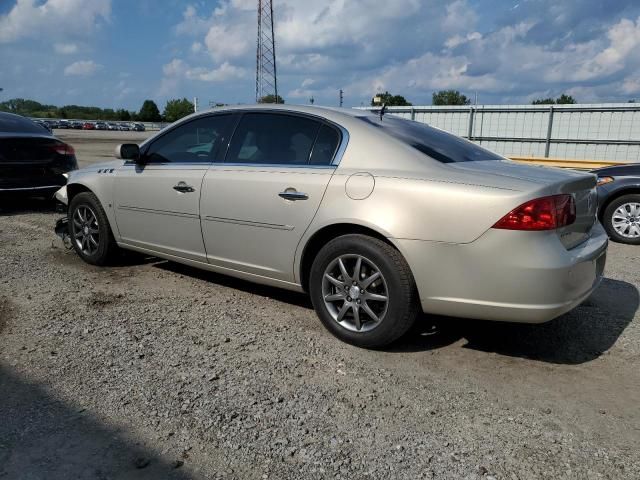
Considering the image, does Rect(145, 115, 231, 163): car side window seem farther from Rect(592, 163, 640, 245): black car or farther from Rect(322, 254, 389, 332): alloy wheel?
Rect(592, 163, 640, 245): black car

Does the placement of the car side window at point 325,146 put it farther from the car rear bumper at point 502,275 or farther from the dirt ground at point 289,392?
the dirt ground at point 289,392

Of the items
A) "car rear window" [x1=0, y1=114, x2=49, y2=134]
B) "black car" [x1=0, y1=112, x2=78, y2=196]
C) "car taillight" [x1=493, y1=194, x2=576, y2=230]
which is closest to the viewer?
"car taillight" [x1=493, y1=194, x2=576, y2=230]

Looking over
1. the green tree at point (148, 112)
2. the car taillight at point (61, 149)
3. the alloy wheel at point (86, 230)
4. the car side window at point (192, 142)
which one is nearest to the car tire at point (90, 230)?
the alloy wheel at point (86, 230)

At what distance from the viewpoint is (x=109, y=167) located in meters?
5.18

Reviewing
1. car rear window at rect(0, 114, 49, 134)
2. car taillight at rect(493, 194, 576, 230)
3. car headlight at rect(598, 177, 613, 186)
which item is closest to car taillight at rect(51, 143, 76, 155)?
car rear window at rect(0, 114, 49, 134)

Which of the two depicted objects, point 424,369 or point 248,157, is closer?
point 424,369

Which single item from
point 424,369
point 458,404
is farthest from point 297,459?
point 424,369

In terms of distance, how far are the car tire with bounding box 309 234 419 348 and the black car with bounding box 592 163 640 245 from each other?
535cm

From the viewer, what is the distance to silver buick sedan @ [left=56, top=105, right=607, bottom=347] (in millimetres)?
3037

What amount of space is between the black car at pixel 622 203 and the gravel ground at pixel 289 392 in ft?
10.3

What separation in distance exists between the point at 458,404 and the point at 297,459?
0.99 meters

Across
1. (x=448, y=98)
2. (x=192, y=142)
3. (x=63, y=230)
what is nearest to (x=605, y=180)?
(x=192, y=142)

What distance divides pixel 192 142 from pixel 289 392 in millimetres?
2530

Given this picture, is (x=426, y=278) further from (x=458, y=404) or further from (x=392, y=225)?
(x=458, y=404)
